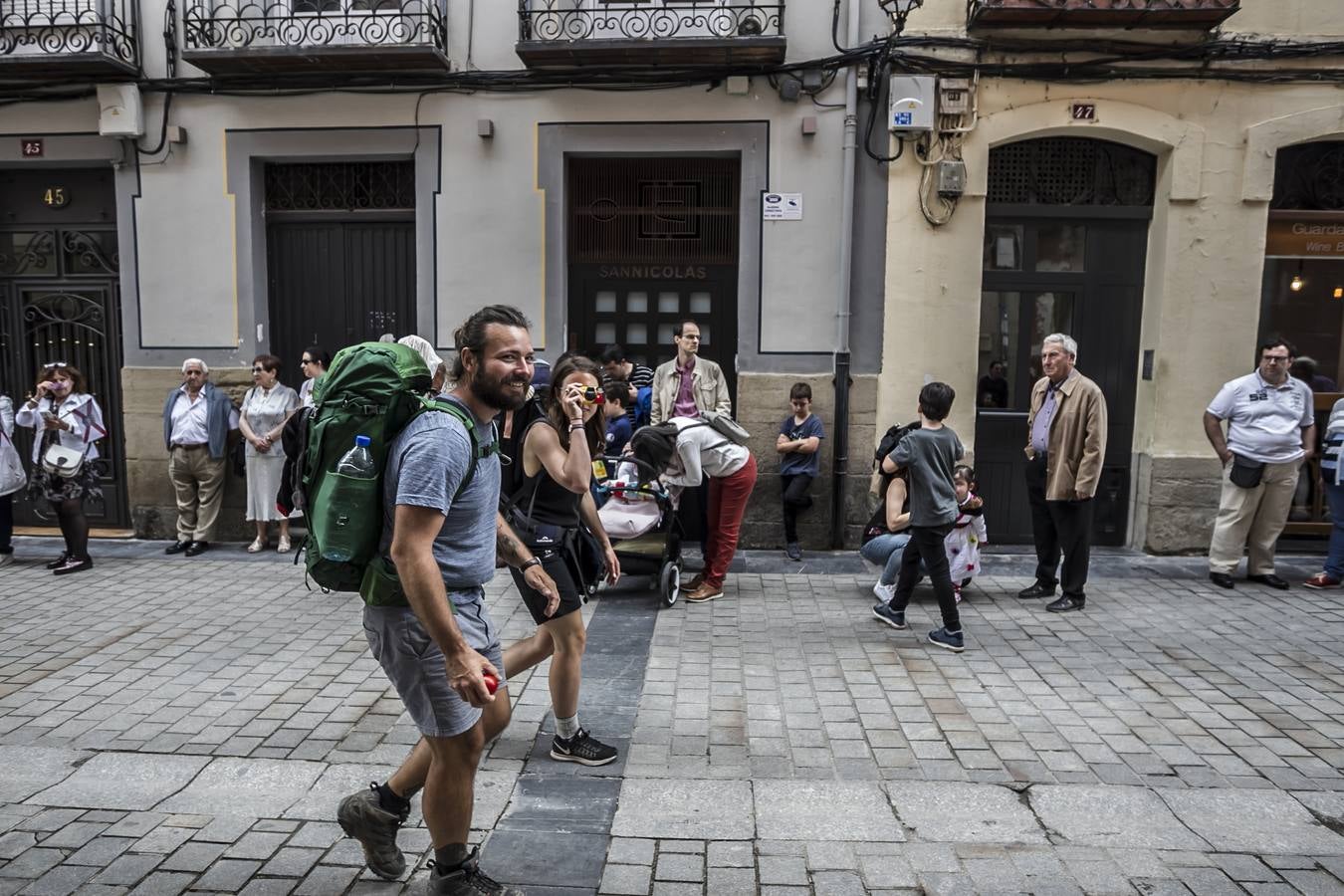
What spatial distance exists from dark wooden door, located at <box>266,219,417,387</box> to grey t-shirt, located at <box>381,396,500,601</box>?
6.83m

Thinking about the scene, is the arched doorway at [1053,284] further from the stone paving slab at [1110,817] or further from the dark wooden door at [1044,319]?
the stone paving slab at [1110,817]

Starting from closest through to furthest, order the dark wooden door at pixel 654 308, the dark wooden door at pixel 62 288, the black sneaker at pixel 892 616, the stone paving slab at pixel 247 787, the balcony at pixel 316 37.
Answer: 1. the stone paving slab at pixel 247 787
2. the black sneaker at pixel 892 616
3. the balcony at pixel 316 37
4. the dark wooden door at pixel 654 308
5. the dark wooden door at pixel 62 288

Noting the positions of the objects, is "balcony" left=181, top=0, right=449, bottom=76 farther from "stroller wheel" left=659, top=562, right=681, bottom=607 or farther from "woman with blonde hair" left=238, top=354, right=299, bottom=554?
"stroller wheel" left=659, top=562, right=681, bottom=607

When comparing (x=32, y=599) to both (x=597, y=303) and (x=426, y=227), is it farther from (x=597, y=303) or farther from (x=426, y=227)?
(x=597, y=303)

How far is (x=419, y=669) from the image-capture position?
2.92 meters

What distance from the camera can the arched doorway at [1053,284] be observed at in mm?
8758

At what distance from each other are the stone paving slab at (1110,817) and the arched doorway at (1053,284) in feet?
16.8

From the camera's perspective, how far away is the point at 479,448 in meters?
2.99

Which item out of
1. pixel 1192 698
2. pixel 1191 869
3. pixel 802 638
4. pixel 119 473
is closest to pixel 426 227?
pixel 119 473

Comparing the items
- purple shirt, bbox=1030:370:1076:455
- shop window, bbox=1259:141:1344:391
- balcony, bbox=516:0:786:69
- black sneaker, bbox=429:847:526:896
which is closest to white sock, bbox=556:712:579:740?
black sneaker, bbox=429:847:526:896

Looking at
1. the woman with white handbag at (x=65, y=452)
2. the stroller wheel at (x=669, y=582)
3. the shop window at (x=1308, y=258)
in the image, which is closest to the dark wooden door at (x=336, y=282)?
the woman with white handbag at (x=65, y=452)

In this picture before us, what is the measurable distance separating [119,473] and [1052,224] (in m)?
9.57

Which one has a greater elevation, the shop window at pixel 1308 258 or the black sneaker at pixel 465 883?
the shop window at pixel 1308 258

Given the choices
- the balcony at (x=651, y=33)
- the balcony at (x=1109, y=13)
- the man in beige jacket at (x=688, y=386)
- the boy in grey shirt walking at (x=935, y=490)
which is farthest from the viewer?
the man in beige jacket at (x=688, y=386)
